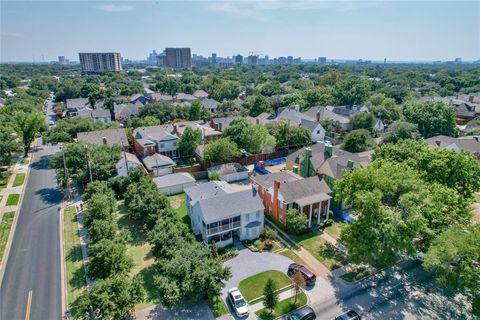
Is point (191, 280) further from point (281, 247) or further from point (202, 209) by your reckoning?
point (281, 247)

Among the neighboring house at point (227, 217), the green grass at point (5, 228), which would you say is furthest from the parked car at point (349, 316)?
the green grass at point (5, 228)

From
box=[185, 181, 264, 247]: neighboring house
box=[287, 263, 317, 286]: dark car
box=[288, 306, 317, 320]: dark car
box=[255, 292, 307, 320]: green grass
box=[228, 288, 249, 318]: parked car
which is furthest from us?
box=[185, 181, 264, 247]: neighboring house

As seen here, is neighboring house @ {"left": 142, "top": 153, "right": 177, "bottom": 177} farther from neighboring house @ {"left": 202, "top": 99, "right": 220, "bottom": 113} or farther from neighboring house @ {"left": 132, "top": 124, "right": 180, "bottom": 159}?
neighboring house @ {"left": 202, "top": 99, "right": 220, "bottom": 113}

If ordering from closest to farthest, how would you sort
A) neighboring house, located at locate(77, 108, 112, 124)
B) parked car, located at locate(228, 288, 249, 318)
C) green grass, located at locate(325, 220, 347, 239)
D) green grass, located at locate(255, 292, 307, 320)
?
parked car, located at locate(228, 288, 249, 318), green grass, located at locate(255, 292, 307, 320), green grass, located at locate(325, 220, 347, 239), neighboring house, located at locate(77, 108, 112, 124)

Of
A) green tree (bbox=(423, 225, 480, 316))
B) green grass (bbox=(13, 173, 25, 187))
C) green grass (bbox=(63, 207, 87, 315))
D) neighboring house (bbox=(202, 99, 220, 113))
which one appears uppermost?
neighboring house (bbox=(202, 99, 220, 113))

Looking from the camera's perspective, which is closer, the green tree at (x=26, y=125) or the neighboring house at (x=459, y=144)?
the neighboring house at (x=459, y=144)

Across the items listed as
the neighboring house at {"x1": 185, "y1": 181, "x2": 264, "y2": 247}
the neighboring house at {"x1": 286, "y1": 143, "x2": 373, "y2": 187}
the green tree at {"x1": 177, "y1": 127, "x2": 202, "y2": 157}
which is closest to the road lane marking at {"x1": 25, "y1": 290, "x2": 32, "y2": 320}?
the neighboring house at {"x1": 185, "y1": 181, "x2": 264, "y2": 247}

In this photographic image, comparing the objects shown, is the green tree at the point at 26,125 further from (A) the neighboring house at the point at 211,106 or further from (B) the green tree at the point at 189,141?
(A) the neighboring house at the point at 211,106

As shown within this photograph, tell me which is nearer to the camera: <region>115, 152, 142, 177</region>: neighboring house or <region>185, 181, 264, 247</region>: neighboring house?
<region>185, 181, 264, 247</region>: neighboring house
